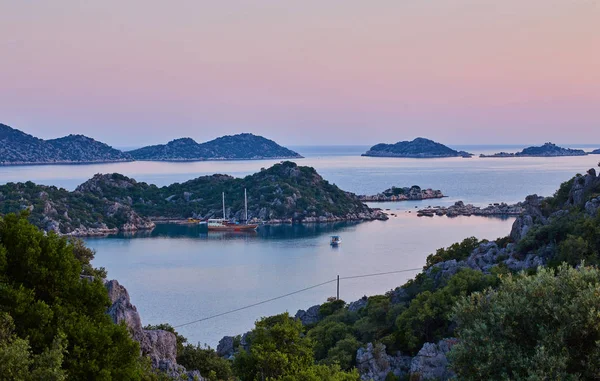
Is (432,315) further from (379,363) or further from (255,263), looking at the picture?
(255,263)

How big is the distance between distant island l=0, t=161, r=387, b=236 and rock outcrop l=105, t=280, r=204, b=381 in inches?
2061

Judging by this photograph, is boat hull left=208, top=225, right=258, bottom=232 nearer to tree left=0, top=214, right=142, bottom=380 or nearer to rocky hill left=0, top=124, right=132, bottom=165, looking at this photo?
tree left=0, top=214, right=142, bottom=380

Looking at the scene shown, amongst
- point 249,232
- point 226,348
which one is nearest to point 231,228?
point 249,232

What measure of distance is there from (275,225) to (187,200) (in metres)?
14.5

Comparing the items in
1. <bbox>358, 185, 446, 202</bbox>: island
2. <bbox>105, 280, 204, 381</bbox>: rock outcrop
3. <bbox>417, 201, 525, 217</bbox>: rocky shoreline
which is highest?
<bbox>105, 280, 204, 381</bbox>: rock outcrop

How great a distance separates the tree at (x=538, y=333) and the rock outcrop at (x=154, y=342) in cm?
474

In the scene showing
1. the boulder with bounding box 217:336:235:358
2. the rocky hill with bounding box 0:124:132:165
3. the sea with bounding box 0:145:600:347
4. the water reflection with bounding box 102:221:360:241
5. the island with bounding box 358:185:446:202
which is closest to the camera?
the boulder with bounding box 217:336:235:358

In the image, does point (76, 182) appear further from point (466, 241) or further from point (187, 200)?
point (466, 241)

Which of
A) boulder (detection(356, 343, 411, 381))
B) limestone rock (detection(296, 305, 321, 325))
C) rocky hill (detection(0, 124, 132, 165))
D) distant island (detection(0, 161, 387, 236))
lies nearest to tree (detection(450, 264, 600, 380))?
boulder (detection(356, 343, 411, 381))

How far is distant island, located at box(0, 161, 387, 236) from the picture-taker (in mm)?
62969

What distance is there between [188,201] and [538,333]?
2766 inches

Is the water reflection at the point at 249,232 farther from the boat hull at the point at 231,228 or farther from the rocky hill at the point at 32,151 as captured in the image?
the rocky hill at the point at 32,151

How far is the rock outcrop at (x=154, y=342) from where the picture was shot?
10.8 metres

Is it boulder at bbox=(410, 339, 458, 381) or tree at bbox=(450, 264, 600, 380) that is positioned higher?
tree at bbox=(450, 264, 600, 380)
